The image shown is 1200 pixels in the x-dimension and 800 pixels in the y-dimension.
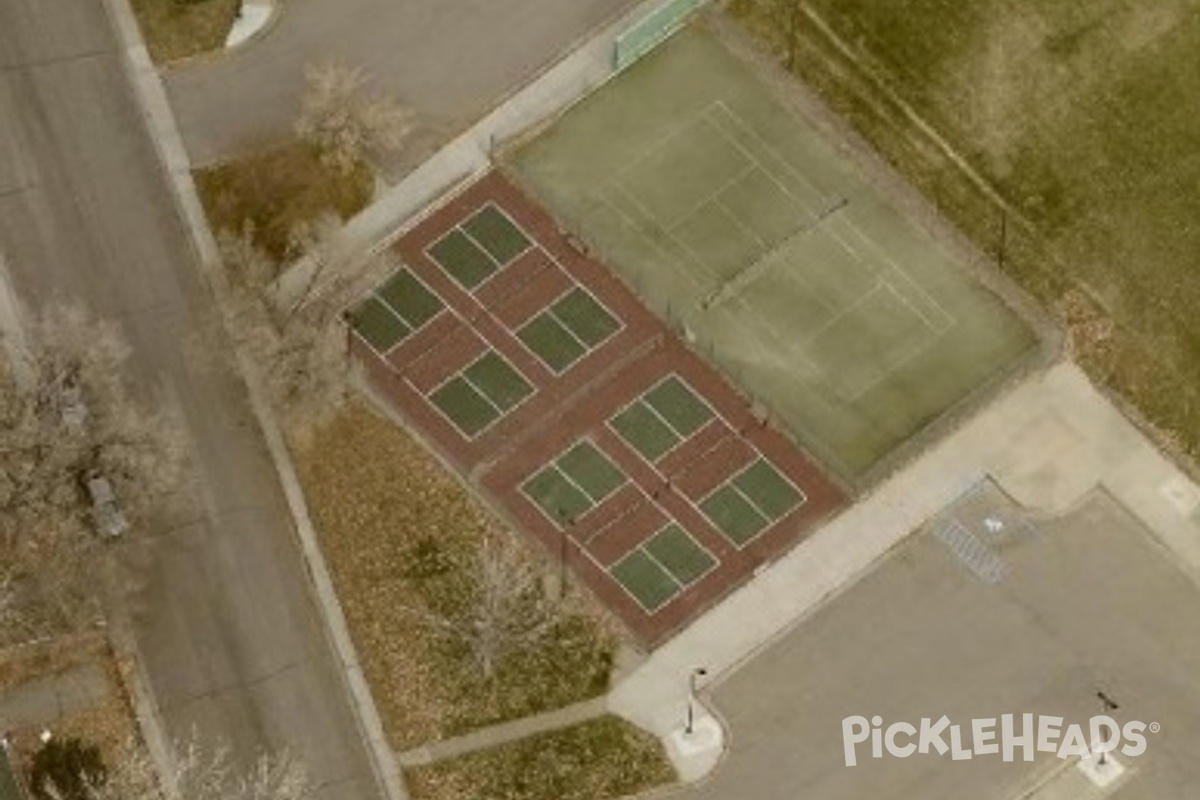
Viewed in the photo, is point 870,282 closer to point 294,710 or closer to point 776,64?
point 776,64

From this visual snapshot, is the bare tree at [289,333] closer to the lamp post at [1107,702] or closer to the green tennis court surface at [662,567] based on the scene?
the green tennis court surface at [662,567]

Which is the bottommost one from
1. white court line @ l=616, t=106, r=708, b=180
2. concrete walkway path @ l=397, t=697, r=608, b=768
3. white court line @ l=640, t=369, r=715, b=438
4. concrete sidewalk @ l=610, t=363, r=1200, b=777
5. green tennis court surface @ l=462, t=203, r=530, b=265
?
concrete walkway path @ l=397, t=697, r=608, b=768

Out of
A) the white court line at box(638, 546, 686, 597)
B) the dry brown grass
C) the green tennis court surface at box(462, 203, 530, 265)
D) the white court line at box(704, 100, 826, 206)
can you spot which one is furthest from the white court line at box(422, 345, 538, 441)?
the dry brown grass

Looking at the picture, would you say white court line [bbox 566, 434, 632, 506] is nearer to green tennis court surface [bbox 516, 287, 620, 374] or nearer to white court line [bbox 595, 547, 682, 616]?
white court line [bbox 595, 547, 682, 616]

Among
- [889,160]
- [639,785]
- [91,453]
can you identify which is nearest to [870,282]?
[889,160]

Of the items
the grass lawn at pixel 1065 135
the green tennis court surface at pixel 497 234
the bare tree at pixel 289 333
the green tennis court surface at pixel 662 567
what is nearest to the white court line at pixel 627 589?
the green tennis court surface at pixel 662 567
